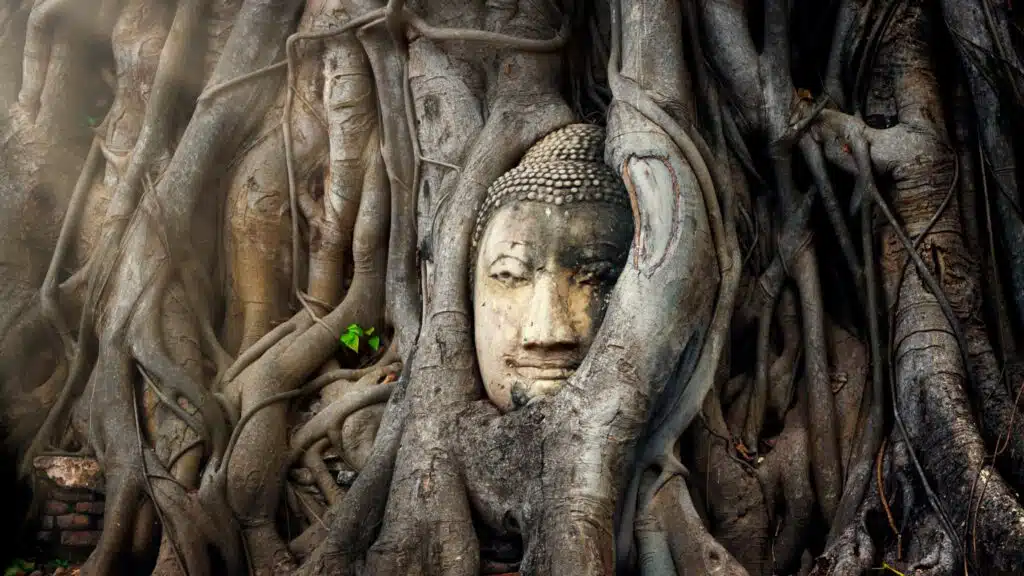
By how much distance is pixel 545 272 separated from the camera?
3.93 metres

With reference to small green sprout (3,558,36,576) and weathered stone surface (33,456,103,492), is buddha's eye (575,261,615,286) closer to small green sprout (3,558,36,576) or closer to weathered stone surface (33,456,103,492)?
weathered stone surface (33,456,103,492)

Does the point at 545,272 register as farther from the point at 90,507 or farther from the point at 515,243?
the point at 90,507

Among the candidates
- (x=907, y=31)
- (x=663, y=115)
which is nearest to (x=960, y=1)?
(x=907, y=31)

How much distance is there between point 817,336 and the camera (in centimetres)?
409

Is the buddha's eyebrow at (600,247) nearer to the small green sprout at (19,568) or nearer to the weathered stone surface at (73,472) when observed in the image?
the weathered stone surface at (73,472)

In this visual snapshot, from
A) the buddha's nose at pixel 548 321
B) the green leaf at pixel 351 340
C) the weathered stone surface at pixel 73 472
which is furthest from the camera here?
the green leaf at pixel 351 340

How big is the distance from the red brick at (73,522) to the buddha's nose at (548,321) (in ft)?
7.00

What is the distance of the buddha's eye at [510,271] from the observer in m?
3.97

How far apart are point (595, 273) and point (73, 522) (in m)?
2.45

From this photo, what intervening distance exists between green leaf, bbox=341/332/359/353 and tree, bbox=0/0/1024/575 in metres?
0.01

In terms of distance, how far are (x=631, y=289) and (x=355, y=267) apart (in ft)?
5.43

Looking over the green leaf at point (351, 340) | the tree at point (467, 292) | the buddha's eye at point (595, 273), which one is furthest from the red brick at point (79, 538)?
the buddha's eye at point (595, 273)

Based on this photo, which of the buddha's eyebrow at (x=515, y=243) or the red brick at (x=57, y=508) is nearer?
the buddha's eyebrow at (x=515, y=243)

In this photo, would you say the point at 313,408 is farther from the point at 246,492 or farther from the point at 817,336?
the point at 817,336
